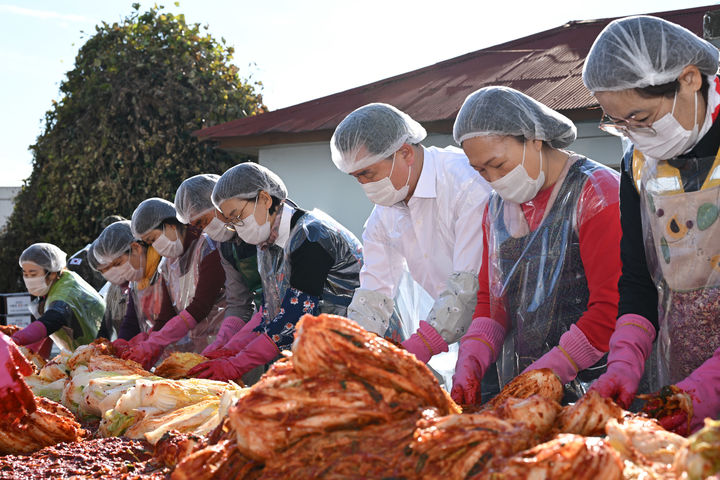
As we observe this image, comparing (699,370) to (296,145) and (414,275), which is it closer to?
(414,275)

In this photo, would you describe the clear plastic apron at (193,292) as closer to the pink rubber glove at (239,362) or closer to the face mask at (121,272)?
the face mask at (121,272)

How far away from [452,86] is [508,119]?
5.02m

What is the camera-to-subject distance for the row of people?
6.93 feet

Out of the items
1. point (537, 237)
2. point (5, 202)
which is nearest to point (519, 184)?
point (537, 237)

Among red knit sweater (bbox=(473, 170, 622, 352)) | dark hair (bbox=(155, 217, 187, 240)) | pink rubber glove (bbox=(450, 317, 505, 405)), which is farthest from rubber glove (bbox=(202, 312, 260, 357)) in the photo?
red knit sweater (bbox=(473, 170, 622, 352))

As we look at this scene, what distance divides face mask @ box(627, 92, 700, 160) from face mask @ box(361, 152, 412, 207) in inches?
50.9

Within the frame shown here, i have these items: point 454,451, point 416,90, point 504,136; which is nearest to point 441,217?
point 504,136

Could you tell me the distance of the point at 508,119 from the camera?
102 inches

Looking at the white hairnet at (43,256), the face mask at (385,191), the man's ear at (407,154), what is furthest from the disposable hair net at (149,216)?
the man's ear at (407,154)

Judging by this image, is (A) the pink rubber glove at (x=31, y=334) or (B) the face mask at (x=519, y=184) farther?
(A) the pink rubber glove at (x=31, y=334)

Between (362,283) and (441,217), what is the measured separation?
52 centimetres

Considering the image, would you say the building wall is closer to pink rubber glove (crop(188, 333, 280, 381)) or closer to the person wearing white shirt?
the person wearing white shirt

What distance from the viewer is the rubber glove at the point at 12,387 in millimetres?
2203

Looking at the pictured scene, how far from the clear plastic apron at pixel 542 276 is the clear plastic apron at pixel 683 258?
1.07 ft
